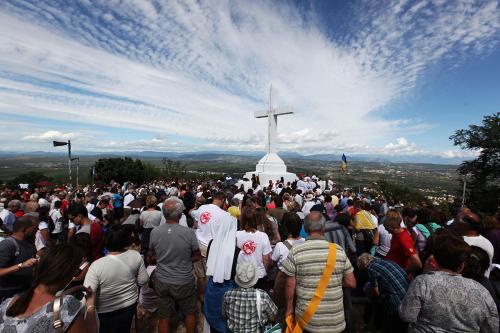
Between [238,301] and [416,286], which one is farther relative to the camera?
[238,301]

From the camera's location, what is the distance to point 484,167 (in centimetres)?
2323

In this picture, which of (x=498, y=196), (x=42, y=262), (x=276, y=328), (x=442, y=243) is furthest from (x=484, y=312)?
(x=498, y=196)

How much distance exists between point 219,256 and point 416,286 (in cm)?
192

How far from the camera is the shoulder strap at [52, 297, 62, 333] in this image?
1525 millimetres

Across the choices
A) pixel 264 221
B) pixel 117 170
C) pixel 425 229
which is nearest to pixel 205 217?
pixel 264 221

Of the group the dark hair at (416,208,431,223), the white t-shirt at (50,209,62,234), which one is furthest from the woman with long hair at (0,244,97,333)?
the white t-shirt at (50,209,62,234)

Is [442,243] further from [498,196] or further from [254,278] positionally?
[498,196]

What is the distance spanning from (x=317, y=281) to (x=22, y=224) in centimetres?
Answer: 353

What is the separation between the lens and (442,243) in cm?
213

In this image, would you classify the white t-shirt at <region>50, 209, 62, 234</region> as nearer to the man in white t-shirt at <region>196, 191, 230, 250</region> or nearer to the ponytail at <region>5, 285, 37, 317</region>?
the man in white t-shirt at <region>196, 191, 230, 250</region>

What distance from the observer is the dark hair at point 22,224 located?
3.18m

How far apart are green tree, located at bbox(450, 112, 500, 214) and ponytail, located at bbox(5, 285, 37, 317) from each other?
29868mm

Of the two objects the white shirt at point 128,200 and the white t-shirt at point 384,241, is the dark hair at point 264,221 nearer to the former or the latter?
the white t-shirt at point 384,241

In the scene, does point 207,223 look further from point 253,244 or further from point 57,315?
point 57,315
